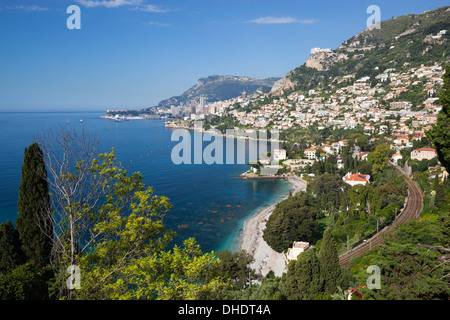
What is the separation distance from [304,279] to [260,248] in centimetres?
623

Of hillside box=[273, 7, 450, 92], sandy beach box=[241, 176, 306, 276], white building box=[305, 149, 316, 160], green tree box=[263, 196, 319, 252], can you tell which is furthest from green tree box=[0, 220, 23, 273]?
hillside box=[273, 7, 450, 92]

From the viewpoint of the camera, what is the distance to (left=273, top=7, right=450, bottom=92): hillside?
166 feet

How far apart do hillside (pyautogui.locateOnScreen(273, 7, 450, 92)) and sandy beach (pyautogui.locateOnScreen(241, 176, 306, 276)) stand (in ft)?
143

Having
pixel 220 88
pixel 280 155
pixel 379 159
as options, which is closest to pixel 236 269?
pixel 379 159

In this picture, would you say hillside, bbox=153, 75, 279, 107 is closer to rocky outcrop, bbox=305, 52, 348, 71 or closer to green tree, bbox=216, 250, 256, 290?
rocky outcrop, bbox=305, 52, 348, 71

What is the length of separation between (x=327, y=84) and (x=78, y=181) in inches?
2470

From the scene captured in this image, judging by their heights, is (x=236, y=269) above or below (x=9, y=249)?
below

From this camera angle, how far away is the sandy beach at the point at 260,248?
445 inches

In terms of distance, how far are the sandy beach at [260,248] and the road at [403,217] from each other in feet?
7.31

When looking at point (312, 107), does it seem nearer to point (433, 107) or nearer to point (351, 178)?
point (433, 107)

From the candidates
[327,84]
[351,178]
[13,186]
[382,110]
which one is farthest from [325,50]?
[13,186]

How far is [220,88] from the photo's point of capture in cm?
15812

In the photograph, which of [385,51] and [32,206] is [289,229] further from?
[385,51]

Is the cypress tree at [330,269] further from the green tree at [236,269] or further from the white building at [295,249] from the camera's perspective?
the white building at [295,249]
